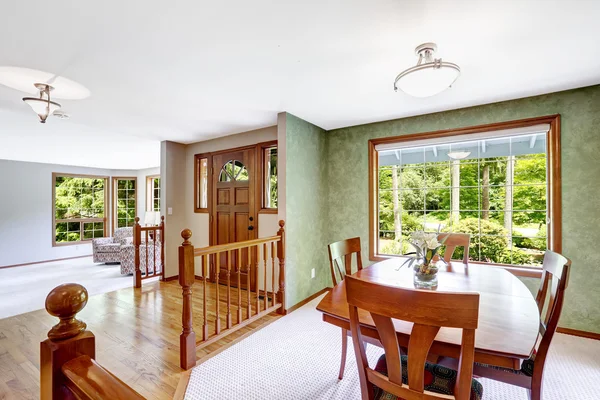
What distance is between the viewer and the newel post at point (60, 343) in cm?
59

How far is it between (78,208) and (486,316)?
8830 millimetres

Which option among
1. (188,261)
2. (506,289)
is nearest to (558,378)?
(506,289)

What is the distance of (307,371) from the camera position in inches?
80.6

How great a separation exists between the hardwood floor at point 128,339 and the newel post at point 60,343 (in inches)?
60.3

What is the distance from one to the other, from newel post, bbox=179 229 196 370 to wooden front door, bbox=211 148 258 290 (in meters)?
1.66

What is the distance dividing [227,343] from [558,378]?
8.43 ft

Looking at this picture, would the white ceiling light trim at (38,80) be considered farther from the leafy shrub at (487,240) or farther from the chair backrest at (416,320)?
the leafy shrub at (487,240)

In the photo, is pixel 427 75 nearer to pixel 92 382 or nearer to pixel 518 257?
pixel 92 382

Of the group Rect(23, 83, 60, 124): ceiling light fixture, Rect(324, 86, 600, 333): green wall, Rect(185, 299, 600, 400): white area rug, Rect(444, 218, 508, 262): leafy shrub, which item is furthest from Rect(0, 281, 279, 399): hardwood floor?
Rect(324, 86, 600, 333): green wall

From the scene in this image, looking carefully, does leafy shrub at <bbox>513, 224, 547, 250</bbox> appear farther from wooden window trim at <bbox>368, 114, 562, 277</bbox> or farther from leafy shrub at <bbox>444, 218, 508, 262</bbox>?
wooden window trim at <bbox>368, 114, 562, 277</bbox>

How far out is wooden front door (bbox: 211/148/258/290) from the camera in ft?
12.6

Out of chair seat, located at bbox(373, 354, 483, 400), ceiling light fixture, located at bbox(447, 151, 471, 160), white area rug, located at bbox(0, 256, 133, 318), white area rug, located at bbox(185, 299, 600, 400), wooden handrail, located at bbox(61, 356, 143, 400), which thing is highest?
ceiling light fixture, located at bbox(447, 151, 471, 160)

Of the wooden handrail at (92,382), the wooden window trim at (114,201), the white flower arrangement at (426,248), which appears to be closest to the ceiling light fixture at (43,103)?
the wooden handrail at (92,382)

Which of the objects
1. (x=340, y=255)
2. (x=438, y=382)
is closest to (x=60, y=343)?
(x=438, y=382)
